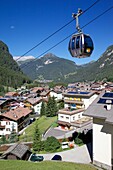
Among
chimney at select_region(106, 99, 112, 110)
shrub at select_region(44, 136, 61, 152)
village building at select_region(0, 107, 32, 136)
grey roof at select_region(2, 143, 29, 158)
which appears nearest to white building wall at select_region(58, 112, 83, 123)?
village building at select_region(0, 107, 32, 136)

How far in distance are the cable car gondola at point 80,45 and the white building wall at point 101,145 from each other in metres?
5.84

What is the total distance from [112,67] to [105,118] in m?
150

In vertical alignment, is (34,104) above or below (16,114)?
above

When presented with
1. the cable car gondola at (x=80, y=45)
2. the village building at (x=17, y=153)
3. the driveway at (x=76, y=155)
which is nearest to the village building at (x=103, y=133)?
the driveway at (x=76, y=155)

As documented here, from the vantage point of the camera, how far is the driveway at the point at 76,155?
50.4ft

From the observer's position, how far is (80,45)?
845cm

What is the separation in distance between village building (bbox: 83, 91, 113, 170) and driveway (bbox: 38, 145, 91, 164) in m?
1.78

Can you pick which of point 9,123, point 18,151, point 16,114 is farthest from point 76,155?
point 16,114

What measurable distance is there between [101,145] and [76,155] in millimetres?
4020

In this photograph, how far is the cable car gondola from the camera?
27.5ft

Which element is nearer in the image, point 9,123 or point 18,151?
point 18,151

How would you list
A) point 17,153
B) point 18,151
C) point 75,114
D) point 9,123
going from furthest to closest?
point 9,123 → point 75,114 → point 18,151 → point 17,153

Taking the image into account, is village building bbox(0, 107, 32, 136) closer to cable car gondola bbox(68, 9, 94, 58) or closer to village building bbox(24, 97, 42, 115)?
village building bbox(24, 97, 42, 115)

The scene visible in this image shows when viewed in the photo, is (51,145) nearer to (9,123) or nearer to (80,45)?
(80,45)
